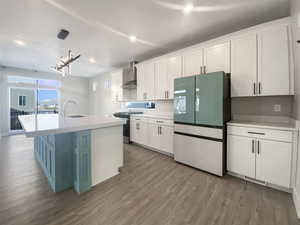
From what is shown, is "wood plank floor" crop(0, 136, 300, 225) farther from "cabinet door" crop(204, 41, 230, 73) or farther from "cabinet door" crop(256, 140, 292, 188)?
"cabinet door" crop(204, 41, 230, 73)

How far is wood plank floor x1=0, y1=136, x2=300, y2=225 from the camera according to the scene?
147 centimetres

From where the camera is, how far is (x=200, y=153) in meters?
2.57

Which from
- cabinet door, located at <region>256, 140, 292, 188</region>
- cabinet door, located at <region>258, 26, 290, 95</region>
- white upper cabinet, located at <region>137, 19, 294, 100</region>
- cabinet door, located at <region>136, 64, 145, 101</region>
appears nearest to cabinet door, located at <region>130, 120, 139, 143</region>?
cabinet door, located at <region>136, 64, 145, 101</region>

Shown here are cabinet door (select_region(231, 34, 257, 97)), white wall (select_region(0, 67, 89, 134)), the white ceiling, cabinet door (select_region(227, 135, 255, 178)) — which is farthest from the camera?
white wall (select_region(0, 67, 89, 134))

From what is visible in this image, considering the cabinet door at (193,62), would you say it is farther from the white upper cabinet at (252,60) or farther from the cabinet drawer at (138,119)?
the cabinet drawer at (138,119)

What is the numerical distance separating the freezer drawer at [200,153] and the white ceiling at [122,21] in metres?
2.13

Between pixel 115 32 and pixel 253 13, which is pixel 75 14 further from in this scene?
pixel 253 13

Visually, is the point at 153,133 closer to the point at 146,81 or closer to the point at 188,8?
the point at 146,81

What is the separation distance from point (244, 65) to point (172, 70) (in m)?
1.53

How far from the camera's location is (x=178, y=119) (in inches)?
115

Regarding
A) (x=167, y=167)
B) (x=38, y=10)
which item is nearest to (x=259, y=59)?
(x=167, y=167)

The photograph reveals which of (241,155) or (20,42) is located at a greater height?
(20,42)

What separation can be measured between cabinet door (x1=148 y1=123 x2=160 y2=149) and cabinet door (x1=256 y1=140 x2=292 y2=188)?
6.85 ft

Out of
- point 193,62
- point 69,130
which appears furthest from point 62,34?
point 193,62
